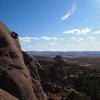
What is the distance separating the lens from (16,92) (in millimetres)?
27609

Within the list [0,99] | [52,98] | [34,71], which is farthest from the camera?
[52,98]

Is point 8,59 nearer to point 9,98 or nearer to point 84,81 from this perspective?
point 9,98

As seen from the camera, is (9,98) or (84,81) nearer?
(9,98)

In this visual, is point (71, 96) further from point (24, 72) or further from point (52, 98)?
point (24, 72)

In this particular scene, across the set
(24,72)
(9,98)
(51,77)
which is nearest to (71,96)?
(24,72)

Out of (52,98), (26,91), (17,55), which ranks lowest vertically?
(52,98)

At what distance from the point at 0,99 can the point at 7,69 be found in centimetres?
770

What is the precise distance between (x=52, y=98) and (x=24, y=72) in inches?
584

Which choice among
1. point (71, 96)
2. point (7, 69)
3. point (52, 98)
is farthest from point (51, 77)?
point (7, 69)

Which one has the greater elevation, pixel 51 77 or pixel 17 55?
pixel 17 55

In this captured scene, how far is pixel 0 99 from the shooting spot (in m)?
22.7

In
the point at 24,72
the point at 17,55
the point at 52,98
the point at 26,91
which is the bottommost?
the point at 52,98

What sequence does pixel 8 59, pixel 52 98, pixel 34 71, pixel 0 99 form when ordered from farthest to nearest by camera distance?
pixel 52 98, pixel 34 71, pixel 8 59, pixel 0 99

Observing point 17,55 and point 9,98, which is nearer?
point 9,98
